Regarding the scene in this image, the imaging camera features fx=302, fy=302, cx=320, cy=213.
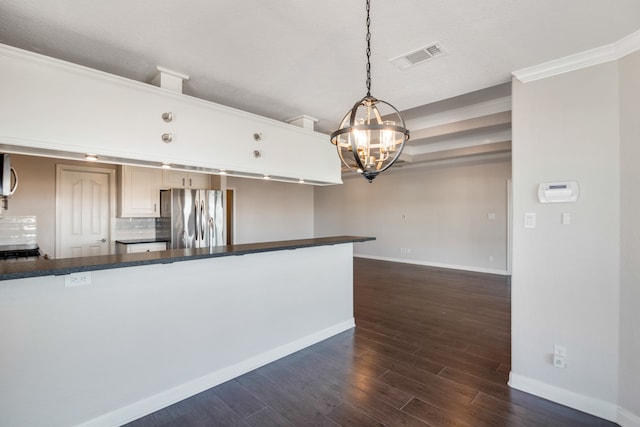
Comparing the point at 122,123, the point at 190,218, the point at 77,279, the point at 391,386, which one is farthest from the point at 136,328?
the point at 190,218

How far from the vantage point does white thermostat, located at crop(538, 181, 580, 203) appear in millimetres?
2191

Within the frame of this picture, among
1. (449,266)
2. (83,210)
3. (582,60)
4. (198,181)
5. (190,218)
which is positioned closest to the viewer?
(582,60)

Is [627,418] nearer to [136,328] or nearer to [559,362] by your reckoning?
[559,362]

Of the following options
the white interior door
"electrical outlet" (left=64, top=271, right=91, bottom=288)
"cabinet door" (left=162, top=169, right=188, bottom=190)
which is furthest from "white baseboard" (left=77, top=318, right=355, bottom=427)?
the white interior door

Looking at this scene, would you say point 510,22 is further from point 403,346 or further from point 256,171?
point 403,346

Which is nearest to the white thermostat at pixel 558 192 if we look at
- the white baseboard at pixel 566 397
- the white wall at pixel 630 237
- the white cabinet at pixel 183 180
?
the white wall at pixel 630 237

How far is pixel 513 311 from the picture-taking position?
8.07ft

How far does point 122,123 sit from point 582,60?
3330mm

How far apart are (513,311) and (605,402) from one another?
0.73m

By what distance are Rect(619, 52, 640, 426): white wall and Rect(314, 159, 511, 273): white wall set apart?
188 inches

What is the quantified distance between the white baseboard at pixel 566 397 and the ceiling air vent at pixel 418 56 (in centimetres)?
256

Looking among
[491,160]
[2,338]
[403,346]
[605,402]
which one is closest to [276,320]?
[403,346]

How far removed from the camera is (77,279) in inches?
73.7

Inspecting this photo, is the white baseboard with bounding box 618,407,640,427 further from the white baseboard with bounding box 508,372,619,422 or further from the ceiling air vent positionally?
the ceiling air vent
